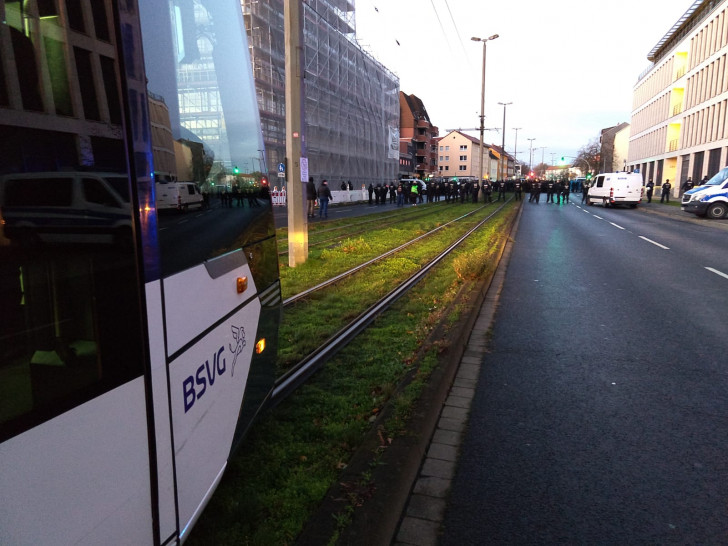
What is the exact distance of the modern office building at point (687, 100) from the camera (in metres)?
41.9

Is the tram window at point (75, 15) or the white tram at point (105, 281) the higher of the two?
the tram window at point (75, 15)

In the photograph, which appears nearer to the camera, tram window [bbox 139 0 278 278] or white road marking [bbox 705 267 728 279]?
tram window [bbox 139 0 278 278]

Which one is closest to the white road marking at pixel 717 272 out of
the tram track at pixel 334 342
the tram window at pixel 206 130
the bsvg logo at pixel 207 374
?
the tram track at pixel 334 342

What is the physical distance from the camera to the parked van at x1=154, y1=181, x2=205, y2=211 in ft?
5.47

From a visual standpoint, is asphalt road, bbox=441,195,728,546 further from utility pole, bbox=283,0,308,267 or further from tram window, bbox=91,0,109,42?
utility pole, bbox=283,0,308,267

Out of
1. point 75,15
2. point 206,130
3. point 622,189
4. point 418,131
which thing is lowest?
point 622,189

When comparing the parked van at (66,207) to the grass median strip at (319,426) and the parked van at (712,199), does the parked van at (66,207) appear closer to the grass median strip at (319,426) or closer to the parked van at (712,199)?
the grass median strip at (319,426)

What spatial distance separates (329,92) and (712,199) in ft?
74.2

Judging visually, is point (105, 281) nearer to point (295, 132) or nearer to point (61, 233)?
point (61, 233)

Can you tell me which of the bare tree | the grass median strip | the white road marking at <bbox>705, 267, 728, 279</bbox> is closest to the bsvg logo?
the grass median strip

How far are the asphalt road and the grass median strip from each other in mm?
560

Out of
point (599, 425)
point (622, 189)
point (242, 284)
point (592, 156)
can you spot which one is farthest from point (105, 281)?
point (592, 156)

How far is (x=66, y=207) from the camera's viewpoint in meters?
1.29

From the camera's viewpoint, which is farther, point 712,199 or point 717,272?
point 712,199
